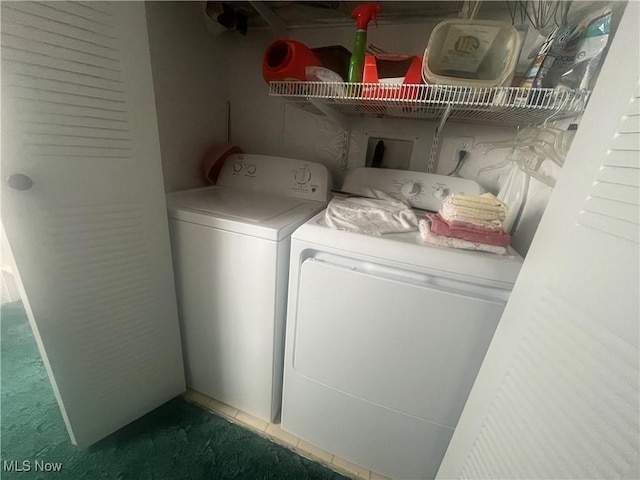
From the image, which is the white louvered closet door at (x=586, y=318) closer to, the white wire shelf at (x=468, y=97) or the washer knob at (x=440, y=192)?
the white wire shelf at (x=468, y=97)

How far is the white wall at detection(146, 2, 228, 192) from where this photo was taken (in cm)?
133

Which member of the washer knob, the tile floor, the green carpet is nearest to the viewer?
the green carpet

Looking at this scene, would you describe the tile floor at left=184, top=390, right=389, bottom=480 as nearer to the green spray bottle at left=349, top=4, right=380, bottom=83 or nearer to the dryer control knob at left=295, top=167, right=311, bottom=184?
the dryer control knob at left=295, top=167, right=311, bottom=184

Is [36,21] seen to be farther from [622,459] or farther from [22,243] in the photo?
[622,459]

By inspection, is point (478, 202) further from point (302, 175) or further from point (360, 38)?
point (302, 175)

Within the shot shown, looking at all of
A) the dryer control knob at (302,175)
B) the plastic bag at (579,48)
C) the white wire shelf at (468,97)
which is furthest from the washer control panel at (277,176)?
the plastic bag at (579,48)

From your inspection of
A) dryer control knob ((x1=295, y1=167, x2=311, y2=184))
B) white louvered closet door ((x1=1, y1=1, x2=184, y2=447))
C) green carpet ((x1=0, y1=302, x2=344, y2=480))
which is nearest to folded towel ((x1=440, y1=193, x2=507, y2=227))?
dryer control knob ((x1=295, y1=167, x2=311, y2=184))

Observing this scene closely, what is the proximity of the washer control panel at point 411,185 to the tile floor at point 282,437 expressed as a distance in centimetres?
132

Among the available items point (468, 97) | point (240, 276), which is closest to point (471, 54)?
point (468, 97)

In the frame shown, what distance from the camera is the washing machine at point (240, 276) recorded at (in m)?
1.05

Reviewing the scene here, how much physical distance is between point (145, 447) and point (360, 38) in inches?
78.3

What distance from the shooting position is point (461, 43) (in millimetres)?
906

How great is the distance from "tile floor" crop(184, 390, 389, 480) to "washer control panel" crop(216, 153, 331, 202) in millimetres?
1247

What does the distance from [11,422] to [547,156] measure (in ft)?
8.36
